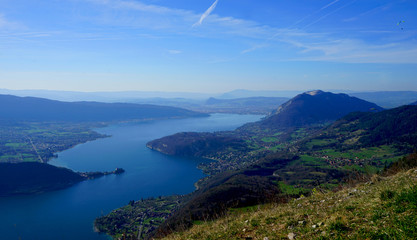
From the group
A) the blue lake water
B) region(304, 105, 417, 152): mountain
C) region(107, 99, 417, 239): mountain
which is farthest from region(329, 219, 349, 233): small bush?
region(304, 105, 417, 152): mountain

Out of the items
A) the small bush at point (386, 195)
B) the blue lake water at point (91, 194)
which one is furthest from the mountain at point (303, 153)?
the small bush at point (386, 195)

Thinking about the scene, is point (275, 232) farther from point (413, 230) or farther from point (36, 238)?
point (36, 238)

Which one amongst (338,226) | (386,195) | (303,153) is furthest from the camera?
(303,153)

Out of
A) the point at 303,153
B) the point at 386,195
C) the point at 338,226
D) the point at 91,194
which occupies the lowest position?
the point at 91,194

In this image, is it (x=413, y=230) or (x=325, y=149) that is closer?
(x=413, y=230)

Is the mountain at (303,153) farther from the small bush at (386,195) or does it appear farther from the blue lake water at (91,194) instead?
the small bush at (386,195)

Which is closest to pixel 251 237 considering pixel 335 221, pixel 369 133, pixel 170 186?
pixel 335 221

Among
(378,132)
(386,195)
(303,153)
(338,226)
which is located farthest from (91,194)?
(378,132)

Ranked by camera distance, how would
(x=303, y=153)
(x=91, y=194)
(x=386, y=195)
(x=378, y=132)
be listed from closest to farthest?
(x=386, y=195)
(x=91, y=194)
(x=303, y=153)
(x=378, y=132)

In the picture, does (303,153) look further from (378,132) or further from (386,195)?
(386,195)
